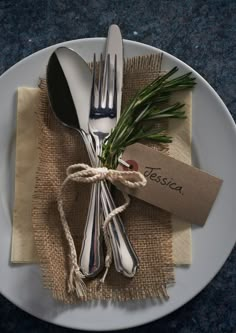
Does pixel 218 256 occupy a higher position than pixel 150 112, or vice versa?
pixel 150 112

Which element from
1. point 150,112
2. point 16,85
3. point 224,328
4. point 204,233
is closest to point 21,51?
point 16,85

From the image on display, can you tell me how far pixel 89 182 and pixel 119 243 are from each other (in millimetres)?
82

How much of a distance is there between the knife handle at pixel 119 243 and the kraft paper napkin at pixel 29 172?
0.06 m

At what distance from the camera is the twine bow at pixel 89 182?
0.59 meters

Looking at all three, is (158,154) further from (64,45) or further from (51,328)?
(51,328)

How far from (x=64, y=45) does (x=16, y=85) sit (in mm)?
78

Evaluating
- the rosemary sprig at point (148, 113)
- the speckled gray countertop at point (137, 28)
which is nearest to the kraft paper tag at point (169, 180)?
the rosemary sprig at point (148, 113)

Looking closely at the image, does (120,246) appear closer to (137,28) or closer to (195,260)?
(195,260)

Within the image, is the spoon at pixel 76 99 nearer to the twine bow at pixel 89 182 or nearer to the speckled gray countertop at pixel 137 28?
the twine bow at pixel 89 182

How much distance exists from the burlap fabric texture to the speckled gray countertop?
0.38ft

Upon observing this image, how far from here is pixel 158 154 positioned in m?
0.62

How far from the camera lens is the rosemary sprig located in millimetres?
612

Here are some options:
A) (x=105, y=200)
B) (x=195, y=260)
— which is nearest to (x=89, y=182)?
(x=105, y=200)

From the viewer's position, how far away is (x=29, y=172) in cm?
64
